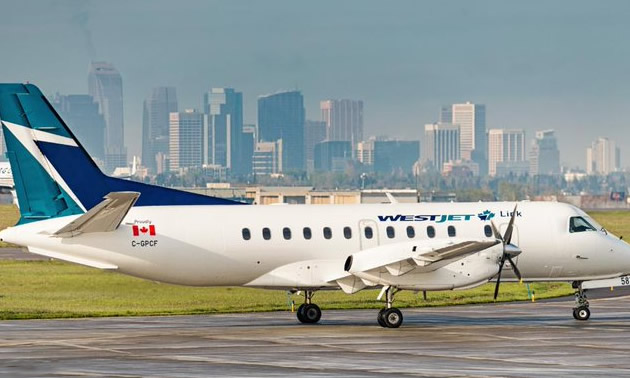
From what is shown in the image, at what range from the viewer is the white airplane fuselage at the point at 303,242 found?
1419 inches

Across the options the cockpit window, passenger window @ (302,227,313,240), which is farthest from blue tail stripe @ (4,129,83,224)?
the cockpit window

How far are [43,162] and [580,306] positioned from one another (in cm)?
1695

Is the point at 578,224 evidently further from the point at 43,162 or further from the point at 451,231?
the point at 43,162

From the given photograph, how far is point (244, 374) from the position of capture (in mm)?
26172

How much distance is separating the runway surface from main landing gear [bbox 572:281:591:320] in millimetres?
410

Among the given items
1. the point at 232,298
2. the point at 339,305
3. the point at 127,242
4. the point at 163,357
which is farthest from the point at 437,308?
the point at 163,357

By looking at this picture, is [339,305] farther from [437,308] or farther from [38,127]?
[38,127]

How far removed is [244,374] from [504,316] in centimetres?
1732

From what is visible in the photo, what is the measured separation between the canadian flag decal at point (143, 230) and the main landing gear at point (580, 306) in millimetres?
13293

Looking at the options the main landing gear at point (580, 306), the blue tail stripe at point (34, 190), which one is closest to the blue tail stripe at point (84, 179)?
the blue tail stripe at point (34, 190)

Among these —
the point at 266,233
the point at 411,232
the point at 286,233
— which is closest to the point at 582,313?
the point at 411,232

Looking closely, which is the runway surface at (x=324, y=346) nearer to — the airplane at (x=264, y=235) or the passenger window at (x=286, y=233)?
the airplane at (x=264, y=235)

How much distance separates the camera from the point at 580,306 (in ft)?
128

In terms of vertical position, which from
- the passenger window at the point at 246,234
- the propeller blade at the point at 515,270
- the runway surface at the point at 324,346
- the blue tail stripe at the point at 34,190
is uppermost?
the blue tail stripe at the point at 34,190
